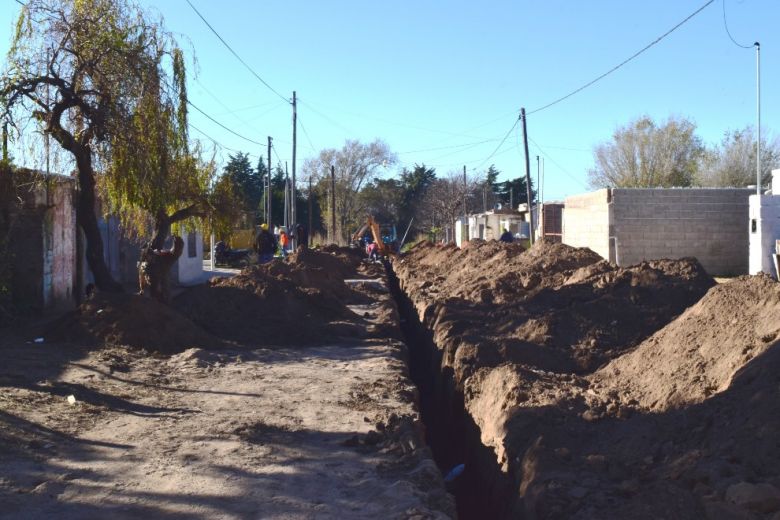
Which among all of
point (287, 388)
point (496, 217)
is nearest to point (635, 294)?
point (287, 388)

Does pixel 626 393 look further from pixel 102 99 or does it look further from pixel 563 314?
pixel 102 99

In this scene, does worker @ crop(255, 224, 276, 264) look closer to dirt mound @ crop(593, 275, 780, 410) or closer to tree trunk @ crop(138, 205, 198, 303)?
tree trunk @ crop(138, 205, 198, 303)

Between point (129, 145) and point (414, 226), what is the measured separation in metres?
59.5

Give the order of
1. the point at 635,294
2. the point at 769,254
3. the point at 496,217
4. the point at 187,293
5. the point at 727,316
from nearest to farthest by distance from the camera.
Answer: the point at 727,316, the point at 635,294, the point at 187,293, the point at 769,254, the point at 496,217

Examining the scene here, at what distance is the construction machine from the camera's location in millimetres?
39906

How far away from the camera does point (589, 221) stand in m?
25.0

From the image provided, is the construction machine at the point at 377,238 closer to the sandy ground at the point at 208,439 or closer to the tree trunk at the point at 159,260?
the tree trunk at the point at 159,260

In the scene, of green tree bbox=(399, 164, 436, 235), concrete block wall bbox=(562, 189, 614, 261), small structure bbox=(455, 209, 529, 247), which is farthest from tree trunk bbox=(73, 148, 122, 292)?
green tree bbox=(399, 164, 436, 235)

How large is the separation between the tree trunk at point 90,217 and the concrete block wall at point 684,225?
14218mm

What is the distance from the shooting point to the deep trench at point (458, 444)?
6898 millimetres

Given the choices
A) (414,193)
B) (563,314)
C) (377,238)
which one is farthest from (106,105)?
(414,193)

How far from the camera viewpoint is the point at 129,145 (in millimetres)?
13055

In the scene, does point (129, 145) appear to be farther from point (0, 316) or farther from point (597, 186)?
point (597, 186)

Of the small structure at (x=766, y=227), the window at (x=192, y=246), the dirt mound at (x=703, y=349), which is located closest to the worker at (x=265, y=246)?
the window at (x=192, y=246)
